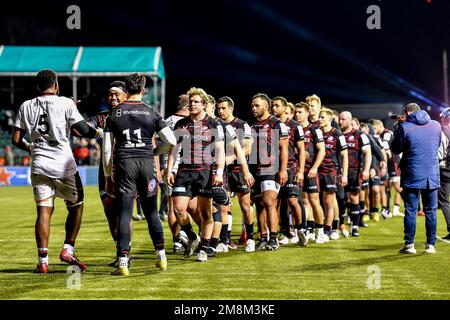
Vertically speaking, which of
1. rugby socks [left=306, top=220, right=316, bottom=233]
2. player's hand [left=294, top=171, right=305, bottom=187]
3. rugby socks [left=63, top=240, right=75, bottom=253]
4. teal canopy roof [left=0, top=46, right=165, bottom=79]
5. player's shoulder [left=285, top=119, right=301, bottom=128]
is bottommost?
rugby socks [left=306, top=220, right=316, bottom=233]

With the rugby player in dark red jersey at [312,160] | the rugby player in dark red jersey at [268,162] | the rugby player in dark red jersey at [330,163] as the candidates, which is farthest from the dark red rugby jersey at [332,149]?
the rugby player in dark red jersey at [268,162]

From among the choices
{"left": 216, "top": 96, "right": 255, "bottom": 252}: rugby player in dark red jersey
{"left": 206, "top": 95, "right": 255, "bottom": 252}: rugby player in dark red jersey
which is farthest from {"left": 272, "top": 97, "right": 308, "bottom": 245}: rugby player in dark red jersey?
{"left": 206, "top": 95, "right": 255, "bottom": 252}: rugby player in dark red jersey

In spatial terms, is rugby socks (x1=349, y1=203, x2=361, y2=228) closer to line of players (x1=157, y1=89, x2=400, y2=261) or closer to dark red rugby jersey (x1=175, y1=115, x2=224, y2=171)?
line of players (x1=157, y1=89, x2=400, y2=261)

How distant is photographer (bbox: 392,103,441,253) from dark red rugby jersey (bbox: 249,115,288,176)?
1.72m

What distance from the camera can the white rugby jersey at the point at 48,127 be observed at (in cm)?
853

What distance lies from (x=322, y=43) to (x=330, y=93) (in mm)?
3071

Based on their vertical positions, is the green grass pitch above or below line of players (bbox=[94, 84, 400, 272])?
below

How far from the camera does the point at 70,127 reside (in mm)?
8656

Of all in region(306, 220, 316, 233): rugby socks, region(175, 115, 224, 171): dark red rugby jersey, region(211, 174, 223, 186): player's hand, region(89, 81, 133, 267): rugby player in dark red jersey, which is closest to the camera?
region(89, 81, 133, 267): rugby player in dark red jersey

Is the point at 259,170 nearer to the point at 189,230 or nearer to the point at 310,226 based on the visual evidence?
the point at 189,230

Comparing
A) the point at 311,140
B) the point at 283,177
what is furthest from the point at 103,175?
the point at 311,140

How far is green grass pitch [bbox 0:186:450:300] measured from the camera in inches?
276

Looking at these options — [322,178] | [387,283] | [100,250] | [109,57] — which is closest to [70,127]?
[100,250]

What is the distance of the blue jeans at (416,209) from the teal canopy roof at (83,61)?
23.8 metres
